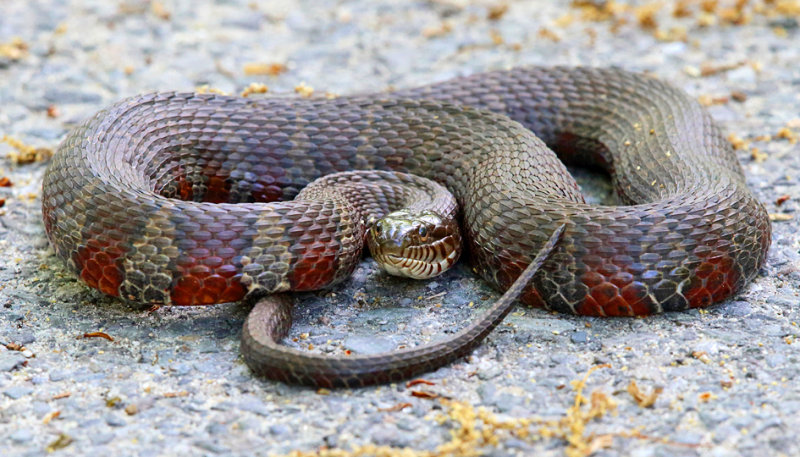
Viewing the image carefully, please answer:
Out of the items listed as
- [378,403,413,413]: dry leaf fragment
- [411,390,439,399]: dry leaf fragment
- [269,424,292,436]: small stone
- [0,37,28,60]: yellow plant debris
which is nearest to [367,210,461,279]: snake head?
[411,390,439,399]: dry leaf fragment

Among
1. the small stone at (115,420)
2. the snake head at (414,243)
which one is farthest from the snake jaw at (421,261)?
the small stone at (115,420)

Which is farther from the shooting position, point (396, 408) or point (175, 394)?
point (175, 394)

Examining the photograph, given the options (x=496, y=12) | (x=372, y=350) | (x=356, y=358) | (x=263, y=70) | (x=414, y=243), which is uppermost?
(x=496, y=12)

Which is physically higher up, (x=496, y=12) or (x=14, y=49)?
(x=496, y=12)

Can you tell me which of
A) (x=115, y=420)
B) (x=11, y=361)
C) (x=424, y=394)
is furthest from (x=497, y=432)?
(x=11, y=361)

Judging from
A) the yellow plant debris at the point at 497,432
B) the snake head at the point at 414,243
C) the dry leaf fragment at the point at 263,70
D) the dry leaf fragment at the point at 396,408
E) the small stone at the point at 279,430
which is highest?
the dry leaf fragment at the point at 263,70

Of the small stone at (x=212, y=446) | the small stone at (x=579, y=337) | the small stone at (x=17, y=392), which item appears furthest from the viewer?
the small stone at (x=579, y=337)

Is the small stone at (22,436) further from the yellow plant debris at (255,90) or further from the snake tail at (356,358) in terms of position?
the yellow plant debris at (255,90)

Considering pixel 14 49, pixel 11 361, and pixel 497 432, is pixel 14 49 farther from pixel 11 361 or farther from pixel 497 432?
pixel 497 432
